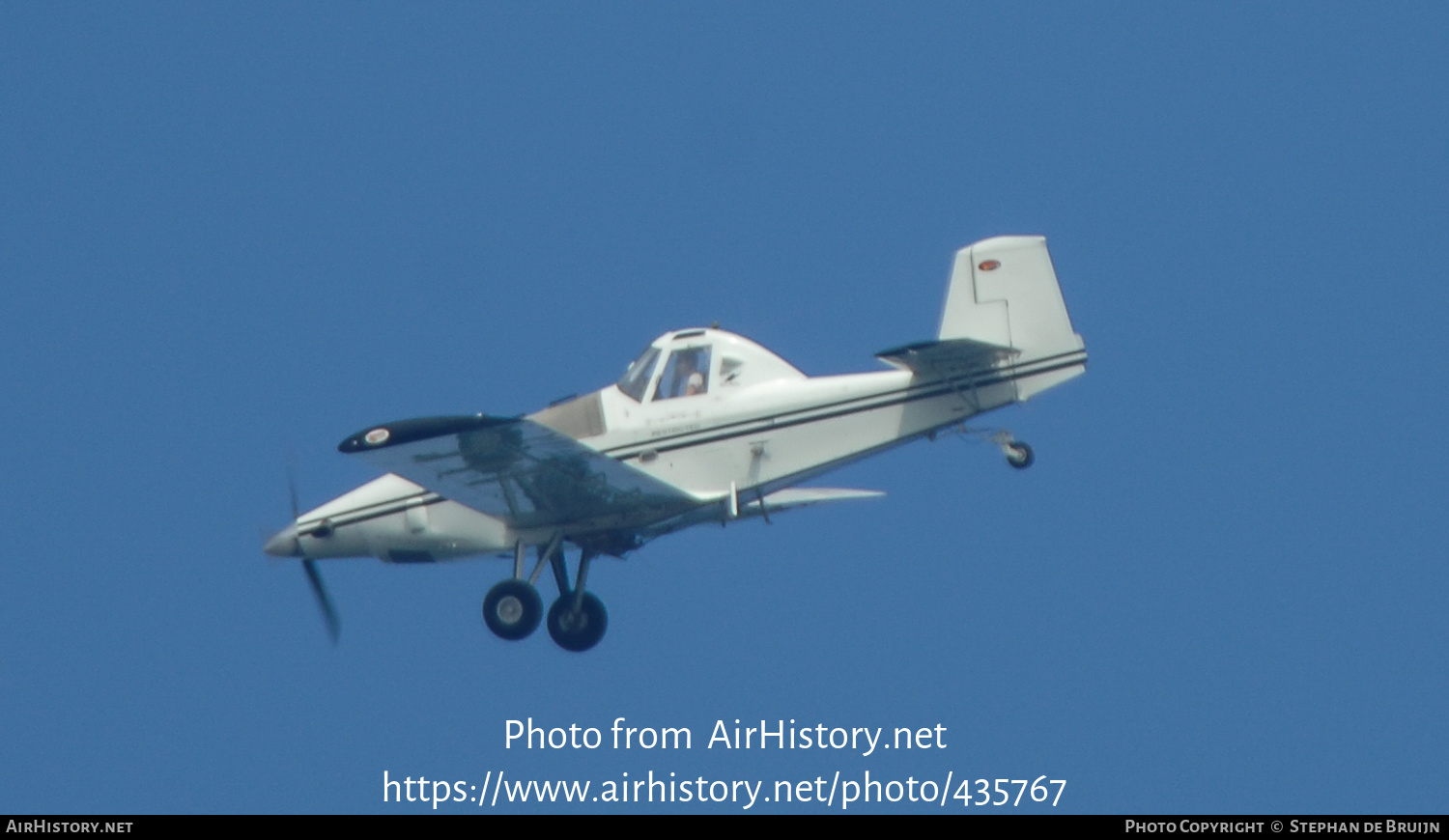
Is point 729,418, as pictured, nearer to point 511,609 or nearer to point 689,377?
point 689,377

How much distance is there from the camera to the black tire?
95.9ft

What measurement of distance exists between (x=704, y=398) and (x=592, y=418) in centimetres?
147

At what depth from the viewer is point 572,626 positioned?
32062 millimetres

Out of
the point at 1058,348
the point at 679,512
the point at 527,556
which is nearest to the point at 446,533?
the point at 527,556

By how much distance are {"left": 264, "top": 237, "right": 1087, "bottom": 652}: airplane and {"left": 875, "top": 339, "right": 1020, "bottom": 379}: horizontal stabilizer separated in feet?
0.08

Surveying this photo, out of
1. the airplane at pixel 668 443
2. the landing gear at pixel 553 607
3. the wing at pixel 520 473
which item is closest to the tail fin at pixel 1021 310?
the airplane at pixel 668 443

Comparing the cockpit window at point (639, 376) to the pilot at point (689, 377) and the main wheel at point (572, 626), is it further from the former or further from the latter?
the main wheel at point (572, 626)

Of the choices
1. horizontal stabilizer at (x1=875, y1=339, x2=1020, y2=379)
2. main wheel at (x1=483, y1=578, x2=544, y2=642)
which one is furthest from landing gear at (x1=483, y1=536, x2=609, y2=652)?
horizontal stabilizer at (x1=875, y1=339, x2=1020, y2=379)

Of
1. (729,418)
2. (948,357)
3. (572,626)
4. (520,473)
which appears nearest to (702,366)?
(729,418)

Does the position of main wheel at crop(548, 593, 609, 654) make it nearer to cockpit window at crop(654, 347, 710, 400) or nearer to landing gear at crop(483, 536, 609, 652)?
landing gear at crop(483, 536, 609, 652)

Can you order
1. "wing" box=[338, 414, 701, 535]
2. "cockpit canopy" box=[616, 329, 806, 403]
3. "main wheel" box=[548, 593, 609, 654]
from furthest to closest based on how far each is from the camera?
"main wheel" box=[548, 593, 609, 654] < "cockpit canopy" box=[616, 329, 806, 403] < "wing" box=[338, 414, 701, 535]

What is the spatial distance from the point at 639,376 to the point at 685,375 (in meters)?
0.58

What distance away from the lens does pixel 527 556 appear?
1259 inches
